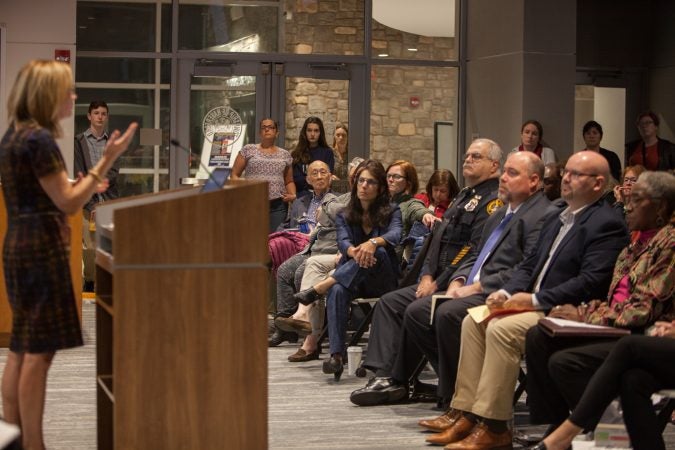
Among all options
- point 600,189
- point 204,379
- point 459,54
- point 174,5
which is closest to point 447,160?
point 459,54

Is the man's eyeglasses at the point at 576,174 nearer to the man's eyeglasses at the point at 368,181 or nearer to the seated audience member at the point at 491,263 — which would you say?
the seated audience member at the point at 491,263

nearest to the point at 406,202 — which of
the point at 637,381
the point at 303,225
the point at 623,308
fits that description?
the point at 303,225

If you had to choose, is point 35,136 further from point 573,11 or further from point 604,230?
point 573,11

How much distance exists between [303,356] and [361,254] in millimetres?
1073

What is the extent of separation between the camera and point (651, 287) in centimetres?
461

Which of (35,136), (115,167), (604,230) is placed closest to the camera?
(35,136)

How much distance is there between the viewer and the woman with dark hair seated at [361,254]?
277 inches

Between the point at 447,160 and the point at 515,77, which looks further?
the point at 447,160

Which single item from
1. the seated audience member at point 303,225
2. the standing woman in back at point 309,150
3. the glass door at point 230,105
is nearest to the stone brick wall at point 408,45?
the glass door at point 230,105

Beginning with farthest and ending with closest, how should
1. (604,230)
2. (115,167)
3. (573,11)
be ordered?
(573,11) < (115,167) < (604,230)

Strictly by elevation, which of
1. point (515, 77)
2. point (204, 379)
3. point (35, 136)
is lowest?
point (204, 379)

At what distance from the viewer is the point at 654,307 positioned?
461cm

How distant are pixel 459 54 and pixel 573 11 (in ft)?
5.68

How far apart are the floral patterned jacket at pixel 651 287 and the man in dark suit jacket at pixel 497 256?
0.90 m
